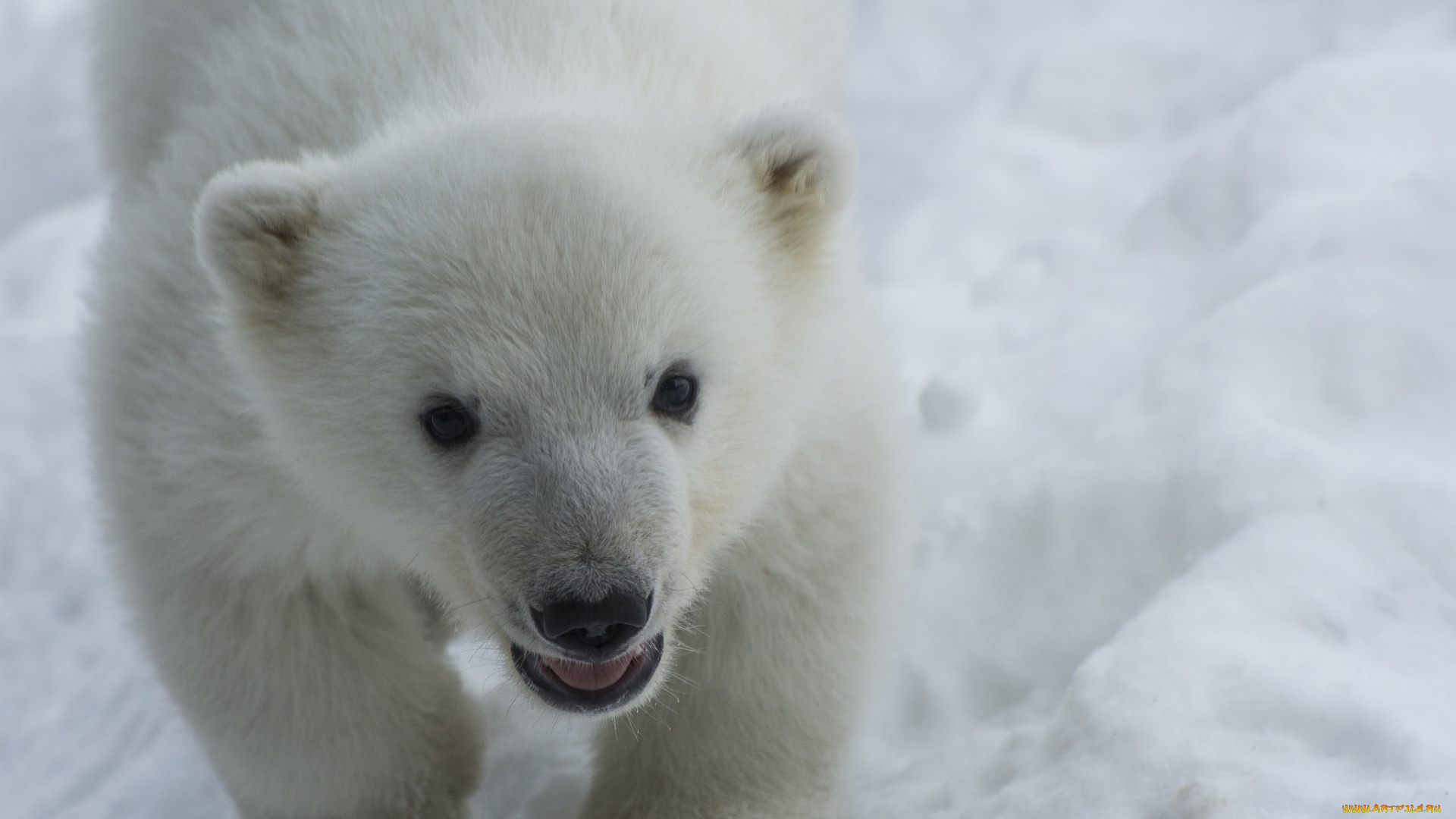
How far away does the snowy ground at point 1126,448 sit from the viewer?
10.3 feet

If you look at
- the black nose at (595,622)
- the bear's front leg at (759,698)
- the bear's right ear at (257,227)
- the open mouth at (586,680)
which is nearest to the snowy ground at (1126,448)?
the bear's front leg at (759,698)

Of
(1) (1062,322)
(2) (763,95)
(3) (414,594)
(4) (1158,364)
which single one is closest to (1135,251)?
(1) (1062,322)

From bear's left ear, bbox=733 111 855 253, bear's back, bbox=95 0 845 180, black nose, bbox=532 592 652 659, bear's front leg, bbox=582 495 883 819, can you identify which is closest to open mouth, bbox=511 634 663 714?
black nose, bbox=532 592 652 659

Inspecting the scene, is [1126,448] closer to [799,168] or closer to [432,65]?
[799,168]

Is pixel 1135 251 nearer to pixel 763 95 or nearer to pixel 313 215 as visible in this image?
pixel 763 95

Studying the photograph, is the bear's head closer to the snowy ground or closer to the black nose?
the black nose

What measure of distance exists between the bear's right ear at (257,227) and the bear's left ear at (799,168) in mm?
869

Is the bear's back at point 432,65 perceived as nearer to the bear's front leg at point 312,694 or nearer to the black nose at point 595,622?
the bear's front leg at point 312,694

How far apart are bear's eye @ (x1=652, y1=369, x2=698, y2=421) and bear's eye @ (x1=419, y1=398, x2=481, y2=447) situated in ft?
1.10

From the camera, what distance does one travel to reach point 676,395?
2678 mm

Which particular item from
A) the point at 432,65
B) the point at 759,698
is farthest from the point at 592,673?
the point at 432,65

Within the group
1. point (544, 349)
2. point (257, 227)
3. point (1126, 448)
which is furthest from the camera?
point (1126, 448)

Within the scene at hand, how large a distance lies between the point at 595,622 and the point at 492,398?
44 centimetres

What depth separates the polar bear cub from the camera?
8.27ft
